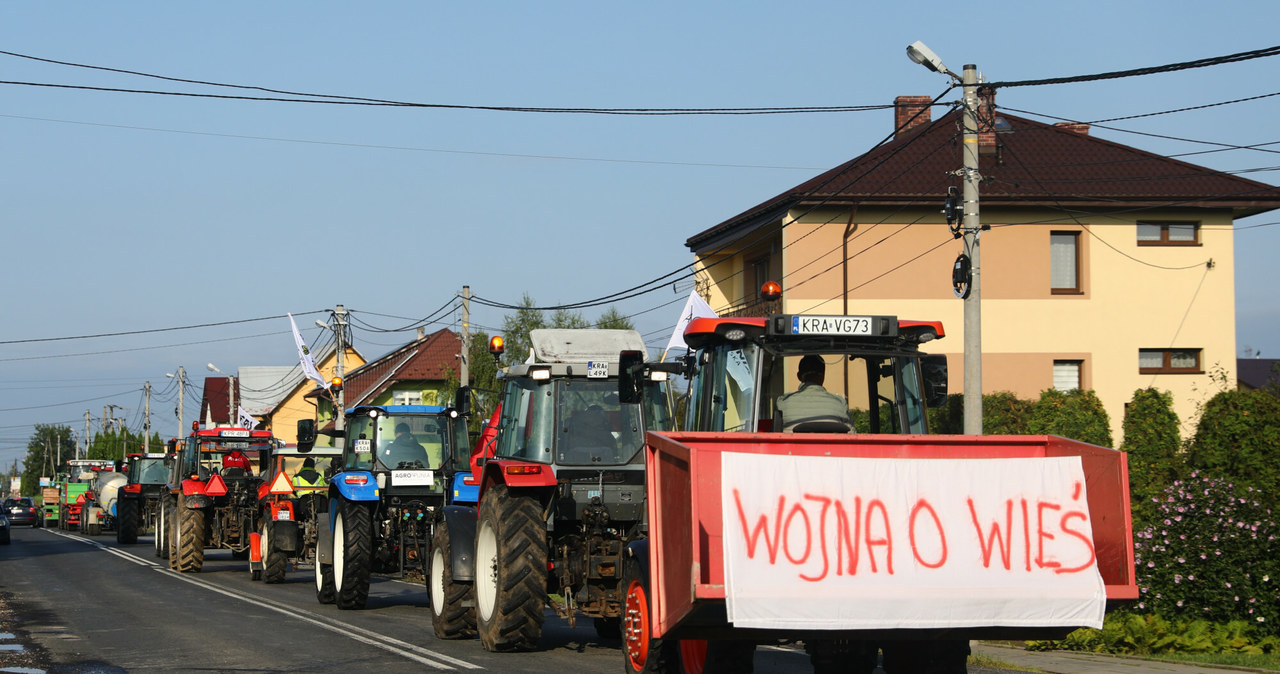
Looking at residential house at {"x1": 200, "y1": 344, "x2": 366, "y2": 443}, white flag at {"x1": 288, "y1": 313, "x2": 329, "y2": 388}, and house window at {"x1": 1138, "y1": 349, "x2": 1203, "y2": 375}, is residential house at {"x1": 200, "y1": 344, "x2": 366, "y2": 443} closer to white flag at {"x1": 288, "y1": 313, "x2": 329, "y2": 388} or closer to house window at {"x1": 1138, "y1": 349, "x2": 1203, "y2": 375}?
white flag at {"x1": 288, "y1": 313, "x2": 329, "y2": 388}

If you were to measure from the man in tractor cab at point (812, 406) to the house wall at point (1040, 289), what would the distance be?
2330 cm

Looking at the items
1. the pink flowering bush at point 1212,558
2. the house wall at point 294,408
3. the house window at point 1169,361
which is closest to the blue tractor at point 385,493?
the pink flowering bush at point 1212,558

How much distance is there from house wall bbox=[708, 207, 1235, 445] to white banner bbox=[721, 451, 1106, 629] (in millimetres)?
24728

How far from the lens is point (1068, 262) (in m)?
33.0

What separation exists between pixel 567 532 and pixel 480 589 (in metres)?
1.10

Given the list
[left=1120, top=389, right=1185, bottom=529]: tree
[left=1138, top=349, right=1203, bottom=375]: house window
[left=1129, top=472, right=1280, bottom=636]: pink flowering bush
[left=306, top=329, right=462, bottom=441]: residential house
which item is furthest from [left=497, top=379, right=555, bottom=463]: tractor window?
[left=306, top=329, right=462, bottom=441]: residential house

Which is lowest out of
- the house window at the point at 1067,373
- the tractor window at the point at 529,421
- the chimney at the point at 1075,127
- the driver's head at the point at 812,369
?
the tractor window at the point at 529,421

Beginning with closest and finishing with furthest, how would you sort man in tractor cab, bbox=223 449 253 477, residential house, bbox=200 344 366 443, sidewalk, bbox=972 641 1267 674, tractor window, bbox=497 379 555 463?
1. sidewalk, bbox=972 641 1267 674
2. tractor window, bbox=497 379 555 463
3. man in tractor cab, bbox=223 449 253 477
4. residential house, bbox=200 344 366 443

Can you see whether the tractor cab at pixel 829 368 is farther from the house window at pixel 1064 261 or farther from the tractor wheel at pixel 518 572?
the house window at pixel 1064 261

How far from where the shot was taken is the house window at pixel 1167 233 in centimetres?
3309

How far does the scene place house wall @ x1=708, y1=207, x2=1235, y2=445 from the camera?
106 feet

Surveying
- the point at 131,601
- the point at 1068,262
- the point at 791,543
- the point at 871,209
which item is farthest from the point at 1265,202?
the point at 791,543

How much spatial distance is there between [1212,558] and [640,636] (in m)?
7.23

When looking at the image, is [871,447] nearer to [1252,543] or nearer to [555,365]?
[555,365]
